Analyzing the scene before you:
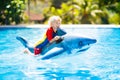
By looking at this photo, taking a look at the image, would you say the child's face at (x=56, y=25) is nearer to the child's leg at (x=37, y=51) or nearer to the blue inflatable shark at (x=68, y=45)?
the blue inflatable shark at (x=68, y=45)

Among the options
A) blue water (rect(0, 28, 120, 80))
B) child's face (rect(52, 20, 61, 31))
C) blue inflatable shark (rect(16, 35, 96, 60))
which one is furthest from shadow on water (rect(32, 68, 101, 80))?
child's face (rect(52, 20, 61, 31))

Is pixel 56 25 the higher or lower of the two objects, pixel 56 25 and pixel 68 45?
the higher

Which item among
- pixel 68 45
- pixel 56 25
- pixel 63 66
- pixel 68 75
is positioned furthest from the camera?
pixel 63 66

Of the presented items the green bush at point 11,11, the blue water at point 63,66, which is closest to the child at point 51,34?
the blue water at point 63,66

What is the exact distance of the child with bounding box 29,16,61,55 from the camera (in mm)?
8757

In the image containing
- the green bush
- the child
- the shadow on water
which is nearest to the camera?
the shadow on water

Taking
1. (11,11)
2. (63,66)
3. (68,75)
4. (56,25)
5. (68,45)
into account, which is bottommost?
(68,75)

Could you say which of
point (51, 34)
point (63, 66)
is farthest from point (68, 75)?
point (51, 34)

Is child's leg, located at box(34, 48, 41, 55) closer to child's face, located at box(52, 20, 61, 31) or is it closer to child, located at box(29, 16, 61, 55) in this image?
child, located at box(29, 16, 61, 55)

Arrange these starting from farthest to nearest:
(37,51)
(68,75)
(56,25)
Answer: (37,51) → (56,25) → (68,75)

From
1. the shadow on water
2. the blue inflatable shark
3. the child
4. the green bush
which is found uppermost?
the green bush

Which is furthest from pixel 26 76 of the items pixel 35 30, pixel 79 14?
pixel 79 14

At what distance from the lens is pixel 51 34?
891cm

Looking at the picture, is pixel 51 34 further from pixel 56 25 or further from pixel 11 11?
pixel 11 11
